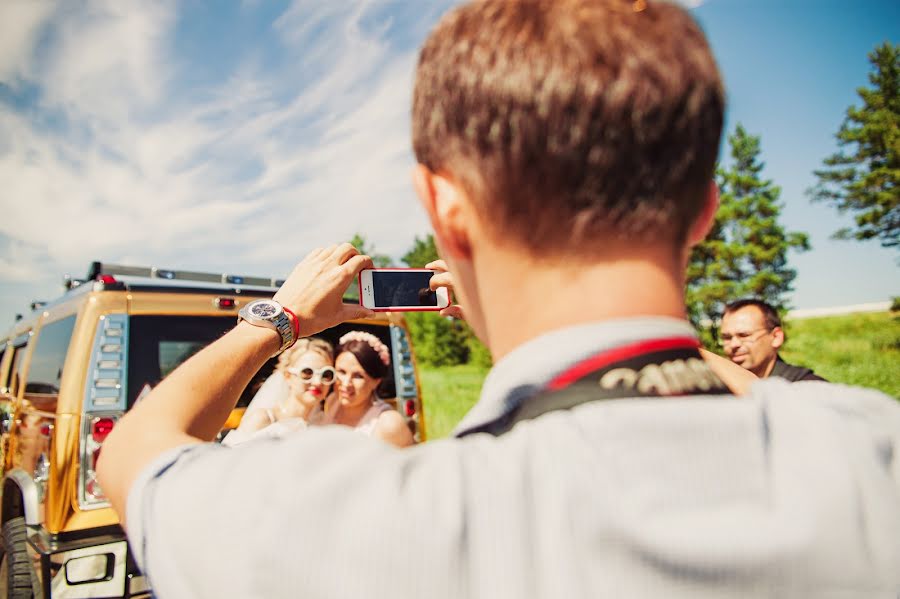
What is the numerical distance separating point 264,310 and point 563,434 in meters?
0.70

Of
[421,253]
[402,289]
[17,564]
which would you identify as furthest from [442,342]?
[402,289]

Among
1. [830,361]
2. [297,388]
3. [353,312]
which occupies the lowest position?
[830,361]

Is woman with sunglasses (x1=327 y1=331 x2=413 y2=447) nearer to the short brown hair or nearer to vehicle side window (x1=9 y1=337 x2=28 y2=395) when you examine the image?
vehicle side window (x1=9 y1=337 x2=28 y2=395)

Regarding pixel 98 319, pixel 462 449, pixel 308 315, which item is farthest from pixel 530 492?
pixel 98 319

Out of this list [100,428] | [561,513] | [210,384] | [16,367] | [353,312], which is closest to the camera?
[561,513]

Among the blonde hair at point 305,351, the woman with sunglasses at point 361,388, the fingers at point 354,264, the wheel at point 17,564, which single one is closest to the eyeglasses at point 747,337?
the woman with sunglasses at point 361,388

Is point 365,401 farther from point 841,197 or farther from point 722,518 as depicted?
point 841,197

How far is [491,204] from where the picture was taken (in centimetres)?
79

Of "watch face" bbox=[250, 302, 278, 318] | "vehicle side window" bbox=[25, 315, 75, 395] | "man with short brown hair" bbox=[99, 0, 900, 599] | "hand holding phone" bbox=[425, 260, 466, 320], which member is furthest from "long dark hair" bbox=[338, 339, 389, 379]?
"man with short brown hair" bbox=[99, 0, 900, 599]

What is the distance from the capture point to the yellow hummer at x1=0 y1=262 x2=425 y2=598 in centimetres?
349

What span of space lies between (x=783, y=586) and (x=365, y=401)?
4.54 metres

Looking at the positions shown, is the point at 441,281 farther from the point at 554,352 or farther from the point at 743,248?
the point at 743,248

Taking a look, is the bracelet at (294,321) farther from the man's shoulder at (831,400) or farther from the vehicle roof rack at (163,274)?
the vehicle roof rack at (163,274)

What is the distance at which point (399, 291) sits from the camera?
6.46 feet
